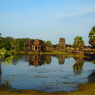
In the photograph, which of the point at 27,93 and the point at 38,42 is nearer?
the point at 27,93

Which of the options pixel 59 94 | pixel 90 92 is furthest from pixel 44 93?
pixel 90 92

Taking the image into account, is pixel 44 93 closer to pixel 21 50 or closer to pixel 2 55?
pixel 2 55

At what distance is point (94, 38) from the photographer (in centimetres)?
12356

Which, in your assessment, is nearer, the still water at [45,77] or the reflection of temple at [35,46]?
the still water at [45,77]

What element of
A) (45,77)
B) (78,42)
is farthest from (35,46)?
(45,77)

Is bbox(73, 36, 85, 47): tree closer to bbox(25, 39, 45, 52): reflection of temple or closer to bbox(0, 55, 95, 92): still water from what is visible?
bbox(25, 39, 45, 52): reflection of temple

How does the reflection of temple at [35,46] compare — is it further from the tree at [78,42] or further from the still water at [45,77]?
the still water at [45,77]

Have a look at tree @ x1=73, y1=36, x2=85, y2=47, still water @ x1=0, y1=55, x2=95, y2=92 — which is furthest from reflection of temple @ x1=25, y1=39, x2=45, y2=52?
still water @ x1=0, y1=55, x2=95, y2=92

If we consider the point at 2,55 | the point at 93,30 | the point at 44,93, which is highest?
the point at 93,30

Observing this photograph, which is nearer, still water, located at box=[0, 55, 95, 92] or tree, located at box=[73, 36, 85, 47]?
still water, located at box=[0, 55, 95, 92]

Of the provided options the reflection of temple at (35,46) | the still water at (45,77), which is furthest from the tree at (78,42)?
the still water at (45,77)

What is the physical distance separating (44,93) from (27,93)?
262 cm

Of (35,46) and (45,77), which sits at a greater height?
(35,46)

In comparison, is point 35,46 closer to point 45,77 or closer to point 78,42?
point 78,42
